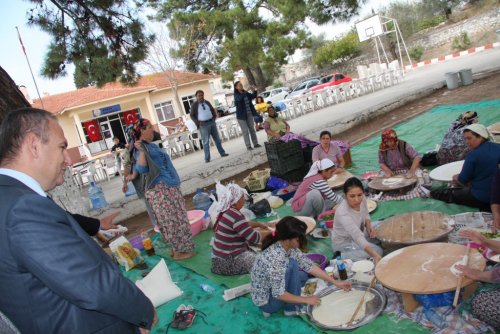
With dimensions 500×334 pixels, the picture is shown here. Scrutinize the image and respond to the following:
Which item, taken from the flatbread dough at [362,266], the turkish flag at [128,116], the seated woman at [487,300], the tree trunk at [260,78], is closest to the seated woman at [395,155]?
the flatbread dough at [362,266]

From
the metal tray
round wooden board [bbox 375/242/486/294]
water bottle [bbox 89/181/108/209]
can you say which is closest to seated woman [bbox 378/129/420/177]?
round wooden board [bbox 375/242/486/294]

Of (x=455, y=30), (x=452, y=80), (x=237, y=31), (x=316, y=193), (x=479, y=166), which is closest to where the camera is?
(x=479, y=166)

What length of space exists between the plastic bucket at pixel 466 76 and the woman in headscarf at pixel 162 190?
36.6ft

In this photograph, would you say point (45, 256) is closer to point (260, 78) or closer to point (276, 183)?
point (276, 183)

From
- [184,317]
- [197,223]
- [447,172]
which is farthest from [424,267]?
[197,223]

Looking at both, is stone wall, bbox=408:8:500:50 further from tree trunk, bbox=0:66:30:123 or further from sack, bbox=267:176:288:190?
tree trunk, bbox=0:66:30:123

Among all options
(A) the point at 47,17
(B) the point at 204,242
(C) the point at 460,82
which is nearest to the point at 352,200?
(B) the point at 204,242

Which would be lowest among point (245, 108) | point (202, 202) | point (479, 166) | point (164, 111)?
point (202, 202)

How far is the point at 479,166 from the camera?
3818 mm

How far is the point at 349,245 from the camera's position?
12.4ft

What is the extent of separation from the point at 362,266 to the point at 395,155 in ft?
8.58

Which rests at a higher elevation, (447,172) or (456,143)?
(456,143)

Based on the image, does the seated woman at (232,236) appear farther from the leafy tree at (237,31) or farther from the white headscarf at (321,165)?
the leafy tree at (237,31)

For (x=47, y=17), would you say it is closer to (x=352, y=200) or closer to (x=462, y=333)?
(x=352, y=200)
